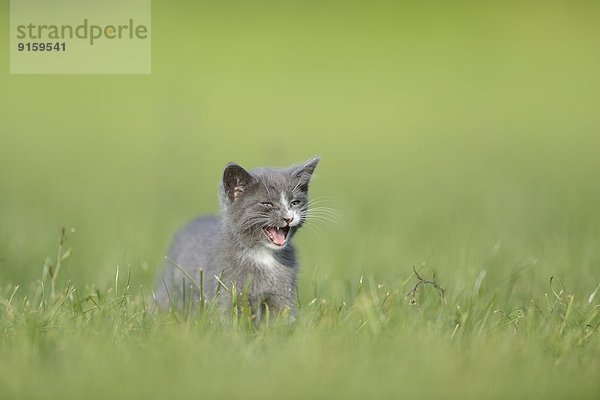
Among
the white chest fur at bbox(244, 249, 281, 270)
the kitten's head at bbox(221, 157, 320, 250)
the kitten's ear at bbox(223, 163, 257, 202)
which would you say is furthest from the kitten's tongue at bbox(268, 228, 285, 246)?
the kitten's ear at bbox(223, 163, 257, 202)

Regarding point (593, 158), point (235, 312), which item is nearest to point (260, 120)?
point (593, 158)

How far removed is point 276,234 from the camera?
6059mm

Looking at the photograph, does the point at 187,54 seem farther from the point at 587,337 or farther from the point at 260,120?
the point at 587,337

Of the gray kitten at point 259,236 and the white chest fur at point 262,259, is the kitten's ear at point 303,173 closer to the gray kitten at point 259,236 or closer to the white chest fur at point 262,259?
the gray kitten at point 259,236

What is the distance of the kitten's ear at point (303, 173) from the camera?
621 centimetres

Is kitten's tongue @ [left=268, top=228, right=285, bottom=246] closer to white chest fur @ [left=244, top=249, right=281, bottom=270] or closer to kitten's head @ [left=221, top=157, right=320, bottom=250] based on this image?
kitten's head @ [left=221, top=157, right=320, bottom=250]

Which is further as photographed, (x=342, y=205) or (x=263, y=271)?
(x=342, y=205)

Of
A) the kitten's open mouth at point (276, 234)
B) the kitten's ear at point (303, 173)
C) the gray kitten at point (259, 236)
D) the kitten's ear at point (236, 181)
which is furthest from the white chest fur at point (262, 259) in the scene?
the kitten's ear at point (303, 173)

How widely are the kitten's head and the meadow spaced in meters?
0.32

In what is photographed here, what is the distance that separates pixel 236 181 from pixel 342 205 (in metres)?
5.74

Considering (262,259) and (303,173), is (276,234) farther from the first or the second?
(303,173)

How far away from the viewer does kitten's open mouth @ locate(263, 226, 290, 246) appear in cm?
602

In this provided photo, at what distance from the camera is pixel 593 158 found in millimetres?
15531

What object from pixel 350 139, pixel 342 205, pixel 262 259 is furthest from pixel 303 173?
pixel 350 139
